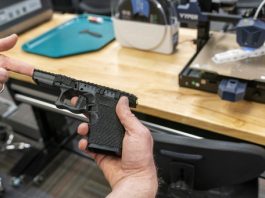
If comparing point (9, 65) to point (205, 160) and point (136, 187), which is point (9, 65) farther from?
point (205, 160)

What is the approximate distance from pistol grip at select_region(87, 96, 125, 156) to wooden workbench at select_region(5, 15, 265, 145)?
0.80 feet

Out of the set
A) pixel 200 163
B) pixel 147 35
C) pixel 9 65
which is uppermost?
pixel 9 65

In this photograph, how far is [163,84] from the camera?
95 cm

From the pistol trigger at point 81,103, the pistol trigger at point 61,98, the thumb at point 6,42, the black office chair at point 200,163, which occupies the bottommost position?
the black office chair at point 200,163

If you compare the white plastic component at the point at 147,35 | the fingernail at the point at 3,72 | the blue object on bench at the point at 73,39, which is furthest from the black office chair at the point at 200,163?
the blue object on bench at the point at 73,39

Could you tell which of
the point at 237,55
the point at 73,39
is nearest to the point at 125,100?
the point at 237,55

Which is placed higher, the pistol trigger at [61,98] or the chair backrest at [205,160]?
the pistol trigger at [61,98]

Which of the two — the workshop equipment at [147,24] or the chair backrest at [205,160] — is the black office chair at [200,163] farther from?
the workshop equipment at [147,24]

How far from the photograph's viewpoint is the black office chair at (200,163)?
0.64 metres

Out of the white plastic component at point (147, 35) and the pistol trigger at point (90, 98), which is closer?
the pistol trigger at point (90, 98)

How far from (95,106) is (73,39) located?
69 cm

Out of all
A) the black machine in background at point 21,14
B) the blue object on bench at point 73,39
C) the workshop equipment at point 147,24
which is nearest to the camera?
the workshop equipment at point 147,24

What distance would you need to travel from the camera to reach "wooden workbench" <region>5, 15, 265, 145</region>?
784mm

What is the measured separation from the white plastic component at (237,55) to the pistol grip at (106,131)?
1.23 feet
